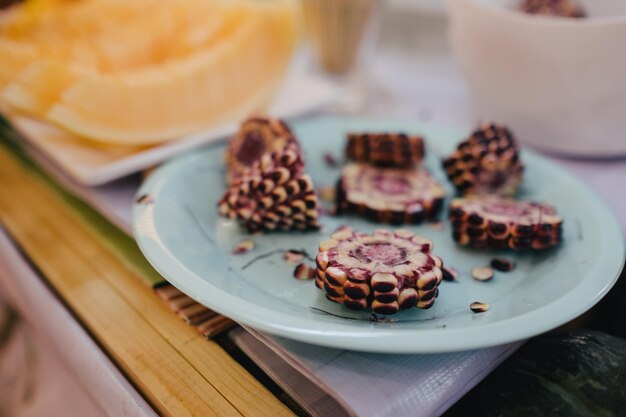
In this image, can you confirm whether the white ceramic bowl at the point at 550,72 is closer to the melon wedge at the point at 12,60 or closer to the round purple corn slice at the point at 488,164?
the round purple corn slice at the point at 488,164

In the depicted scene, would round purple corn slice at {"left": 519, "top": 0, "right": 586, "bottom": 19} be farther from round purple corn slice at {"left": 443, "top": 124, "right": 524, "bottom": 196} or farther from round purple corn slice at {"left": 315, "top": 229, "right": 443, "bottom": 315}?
round purple corn slice at {"left": 315, "top": 229, "right": 443, "bottom": 315}

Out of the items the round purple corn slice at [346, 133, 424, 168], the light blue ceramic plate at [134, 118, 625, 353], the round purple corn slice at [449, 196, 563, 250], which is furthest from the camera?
the round purple corn slice at [346, 133, 424, 168]

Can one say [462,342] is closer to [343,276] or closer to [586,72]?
[343,276]

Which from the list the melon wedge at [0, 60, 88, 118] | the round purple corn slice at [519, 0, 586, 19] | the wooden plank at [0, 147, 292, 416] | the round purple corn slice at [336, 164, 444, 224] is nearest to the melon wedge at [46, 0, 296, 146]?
the melon wedge at [0, 60, 88, 118]

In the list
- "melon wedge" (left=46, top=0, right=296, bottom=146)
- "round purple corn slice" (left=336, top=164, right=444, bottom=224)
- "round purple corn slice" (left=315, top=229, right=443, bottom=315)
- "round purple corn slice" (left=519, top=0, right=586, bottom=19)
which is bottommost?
"round purple corn slice" (left=336, top=164, right=444, bottom=224)

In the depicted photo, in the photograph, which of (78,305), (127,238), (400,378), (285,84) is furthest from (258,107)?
(400,378)

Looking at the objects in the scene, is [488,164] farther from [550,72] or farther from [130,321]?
[130,321]

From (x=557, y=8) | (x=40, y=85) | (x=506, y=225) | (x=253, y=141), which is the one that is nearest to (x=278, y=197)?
(x=253, y=141)

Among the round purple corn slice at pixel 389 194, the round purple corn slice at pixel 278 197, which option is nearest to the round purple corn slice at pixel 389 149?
the round purple corn slice at pixel 389 194
